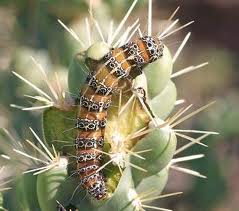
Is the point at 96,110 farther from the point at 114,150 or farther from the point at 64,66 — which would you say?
the point at 64,66

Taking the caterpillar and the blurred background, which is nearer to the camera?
the caterpillar

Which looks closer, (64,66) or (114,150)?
(114,150)

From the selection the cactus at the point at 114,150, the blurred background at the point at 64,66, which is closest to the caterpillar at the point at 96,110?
the cactus at the point at 114,150

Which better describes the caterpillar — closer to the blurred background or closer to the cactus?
the cactus

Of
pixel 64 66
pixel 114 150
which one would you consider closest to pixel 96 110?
pixel 114 150

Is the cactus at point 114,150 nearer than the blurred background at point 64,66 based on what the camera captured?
Yes

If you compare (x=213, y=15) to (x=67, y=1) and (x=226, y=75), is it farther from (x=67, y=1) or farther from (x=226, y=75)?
(x=67, y=1)

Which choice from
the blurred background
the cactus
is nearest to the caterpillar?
the cactus

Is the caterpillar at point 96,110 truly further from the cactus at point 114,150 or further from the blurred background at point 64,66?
the blurred background at point 64,66
